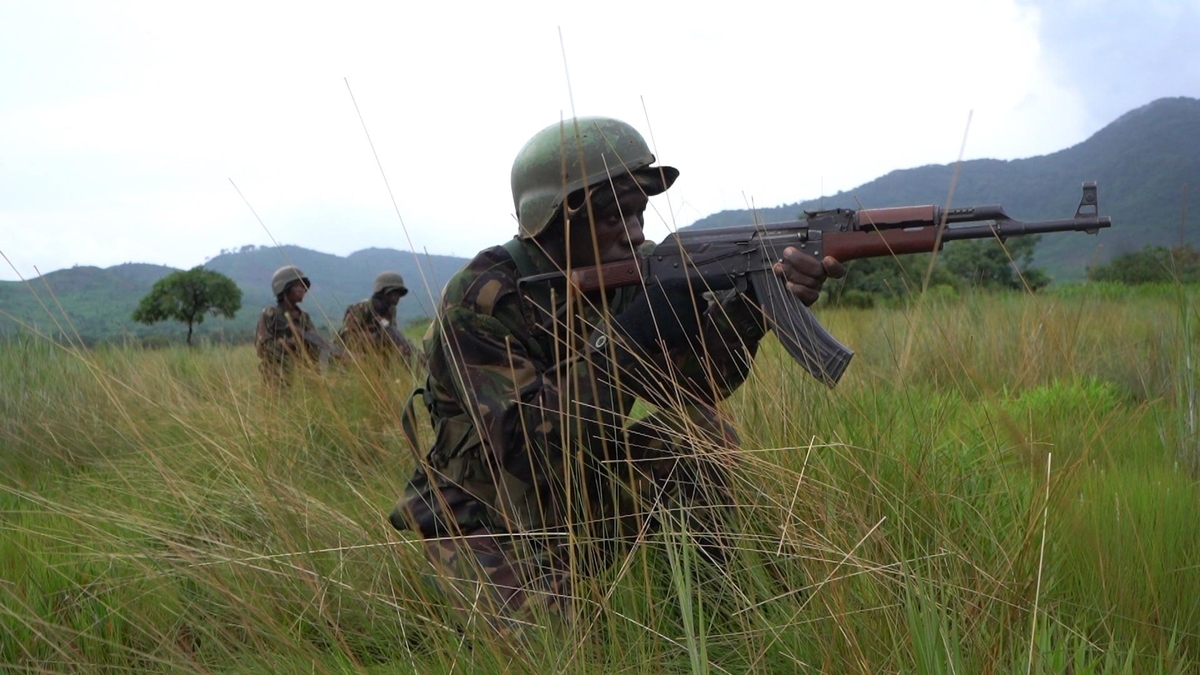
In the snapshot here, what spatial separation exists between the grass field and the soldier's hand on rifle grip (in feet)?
0.73

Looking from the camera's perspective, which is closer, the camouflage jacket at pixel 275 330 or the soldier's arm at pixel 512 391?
the soldier's arm at pixel 512 391

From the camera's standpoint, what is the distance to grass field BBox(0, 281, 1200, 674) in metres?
1.73

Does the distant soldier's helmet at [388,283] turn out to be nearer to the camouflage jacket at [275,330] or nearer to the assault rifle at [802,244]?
the camouflage jacket at [275,330]

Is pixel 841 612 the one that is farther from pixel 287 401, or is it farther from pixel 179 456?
pixel 287 401

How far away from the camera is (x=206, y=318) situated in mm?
32312

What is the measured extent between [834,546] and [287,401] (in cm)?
431

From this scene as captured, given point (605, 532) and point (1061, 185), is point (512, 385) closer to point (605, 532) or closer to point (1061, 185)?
point (605, 532)

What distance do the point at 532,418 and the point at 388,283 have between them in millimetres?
7133

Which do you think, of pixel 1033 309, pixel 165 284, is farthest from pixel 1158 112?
A: pixel 1033 309

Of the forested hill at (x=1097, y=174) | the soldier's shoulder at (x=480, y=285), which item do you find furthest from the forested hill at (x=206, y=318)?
the forested hill at (x=1097, y=174)

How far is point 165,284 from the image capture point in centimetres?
3131

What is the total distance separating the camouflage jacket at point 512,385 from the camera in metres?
2.71

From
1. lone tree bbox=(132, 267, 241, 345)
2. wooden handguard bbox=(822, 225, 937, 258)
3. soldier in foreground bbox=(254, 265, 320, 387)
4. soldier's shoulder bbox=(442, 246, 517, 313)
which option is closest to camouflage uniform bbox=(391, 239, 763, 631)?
soldier's shoulder bbox=(442, 246, 517, 313)

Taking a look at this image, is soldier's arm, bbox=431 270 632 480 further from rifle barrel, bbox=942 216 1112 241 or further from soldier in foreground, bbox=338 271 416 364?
soldier in foreground, bbox=338 271 416 364
